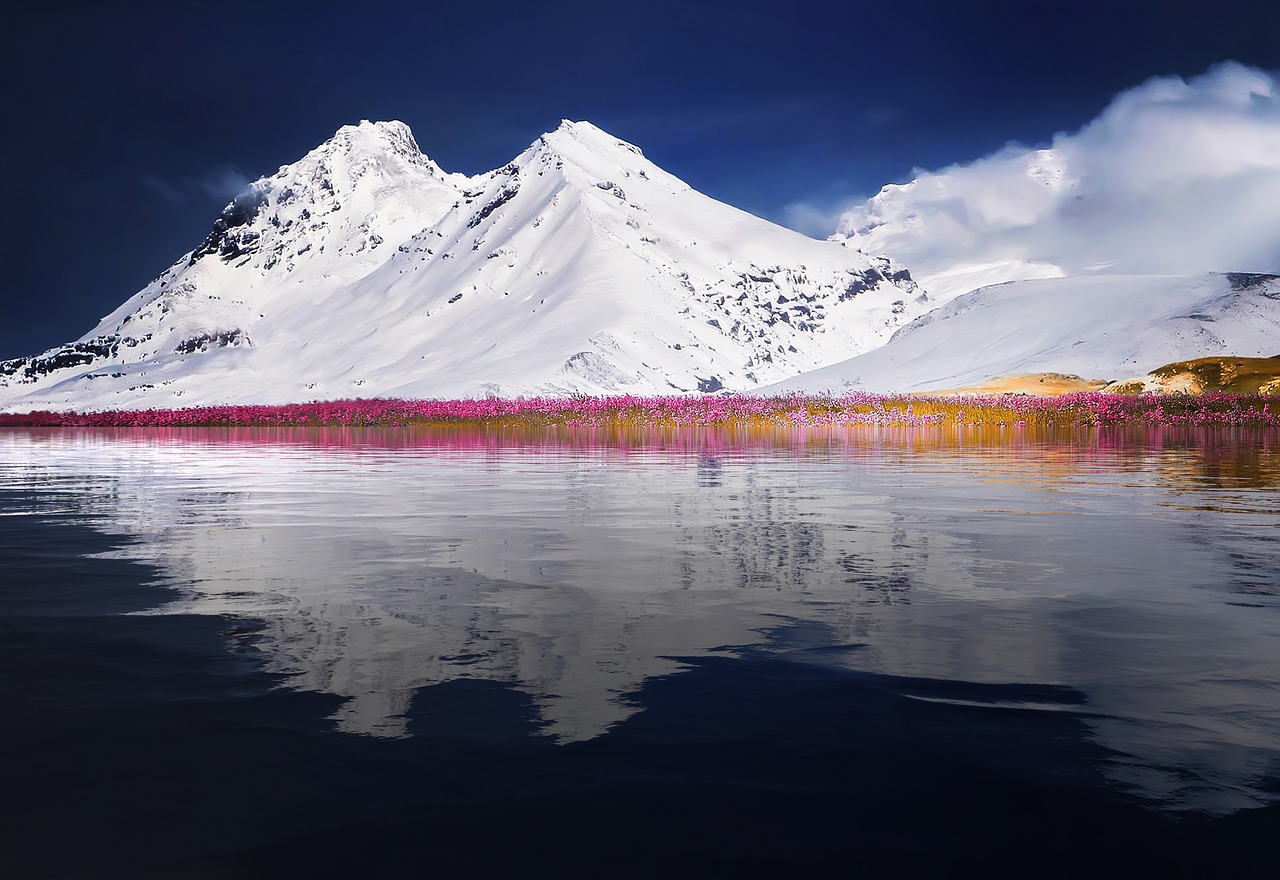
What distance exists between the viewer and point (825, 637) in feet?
19.4

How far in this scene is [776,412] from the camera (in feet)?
159

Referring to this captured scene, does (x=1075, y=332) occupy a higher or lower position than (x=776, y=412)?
higher

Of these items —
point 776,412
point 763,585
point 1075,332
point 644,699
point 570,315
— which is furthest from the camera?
point 570,315

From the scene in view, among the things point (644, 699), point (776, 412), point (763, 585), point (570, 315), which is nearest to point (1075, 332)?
point (776, 412)

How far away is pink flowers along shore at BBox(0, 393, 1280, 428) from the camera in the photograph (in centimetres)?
4056

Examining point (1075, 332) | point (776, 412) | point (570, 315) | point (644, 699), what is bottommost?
point (644, 699)

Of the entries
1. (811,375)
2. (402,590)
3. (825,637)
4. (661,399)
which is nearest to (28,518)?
(402,590)

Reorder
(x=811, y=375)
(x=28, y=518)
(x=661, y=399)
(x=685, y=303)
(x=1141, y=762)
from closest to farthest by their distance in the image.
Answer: (x=1141, y=762)
(x=28, y=518)
(x=661, y=399)
(x=811, y=375)
(x=685, y=303)

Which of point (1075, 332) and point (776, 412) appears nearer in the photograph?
point (776, 412)

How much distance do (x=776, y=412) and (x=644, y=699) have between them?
4404cm

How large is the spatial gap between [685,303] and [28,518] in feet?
477

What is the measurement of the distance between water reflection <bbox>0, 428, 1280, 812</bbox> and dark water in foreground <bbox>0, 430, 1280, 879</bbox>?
0.04 m

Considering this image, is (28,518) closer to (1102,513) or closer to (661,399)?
(1102,513)

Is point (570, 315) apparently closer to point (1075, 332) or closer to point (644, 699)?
point (1075, 332)
